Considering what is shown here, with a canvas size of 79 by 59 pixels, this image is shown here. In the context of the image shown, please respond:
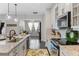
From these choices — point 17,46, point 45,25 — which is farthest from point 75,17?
point 17,46

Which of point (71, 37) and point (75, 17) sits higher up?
point (75, 17)

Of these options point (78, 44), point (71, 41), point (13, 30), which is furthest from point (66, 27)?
point (13, 30)

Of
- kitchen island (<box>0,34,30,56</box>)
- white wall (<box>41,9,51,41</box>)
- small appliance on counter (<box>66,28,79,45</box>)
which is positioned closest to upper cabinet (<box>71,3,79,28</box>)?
small appliance on counter (<box>66,28,79,45</box>)

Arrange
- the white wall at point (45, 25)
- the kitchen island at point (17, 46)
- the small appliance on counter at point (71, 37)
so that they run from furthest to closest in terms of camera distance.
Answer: the white wall at point (45, 25) → the small appliance on counter at point (71, 37) → the kitchen island at point (17, 46)

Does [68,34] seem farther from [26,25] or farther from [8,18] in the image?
[8,18]

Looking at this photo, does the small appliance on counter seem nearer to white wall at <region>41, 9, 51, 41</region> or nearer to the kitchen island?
white wall at <region>41, 9, 51, 41</region>

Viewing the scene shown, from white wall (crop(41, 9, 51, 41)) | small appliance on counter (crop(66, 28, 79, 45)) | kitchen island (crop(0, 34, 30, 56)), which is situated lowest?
kitchen island (crop(0, 34, 30, 56))

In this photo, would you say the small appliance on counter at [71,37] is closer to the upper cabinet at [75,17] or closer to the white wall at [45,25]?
the upper cabinet at [75,17]

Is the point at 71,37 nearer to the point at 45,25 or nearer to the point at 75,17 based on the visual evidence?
the point at 75,17

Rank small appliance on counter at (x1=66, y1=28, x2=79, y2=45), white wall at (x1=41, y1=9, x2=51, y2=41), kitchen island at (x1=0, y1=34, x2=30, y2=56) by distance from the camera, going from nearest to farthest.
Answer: kitchen island at (x1=0, y1=34, x2=30, y2=56), small appliance on counter at (x1=66, y1=28, x2=79, y2=45), white wall at (x1=41, y1=9, x2=51, y2=41)

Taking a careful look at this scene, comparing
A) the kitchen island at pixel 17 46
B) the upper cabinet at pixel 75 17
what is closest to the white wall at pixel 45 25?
the kitchen island at pixel 17 46

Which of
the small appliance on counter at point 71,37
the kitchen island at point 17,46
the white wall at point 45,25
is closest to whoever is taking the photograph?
the kitchen island at point 17,46

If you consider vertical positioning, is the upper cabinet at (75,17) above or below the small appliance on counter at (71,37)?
above

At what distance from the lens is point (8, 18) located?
1.74 metres
